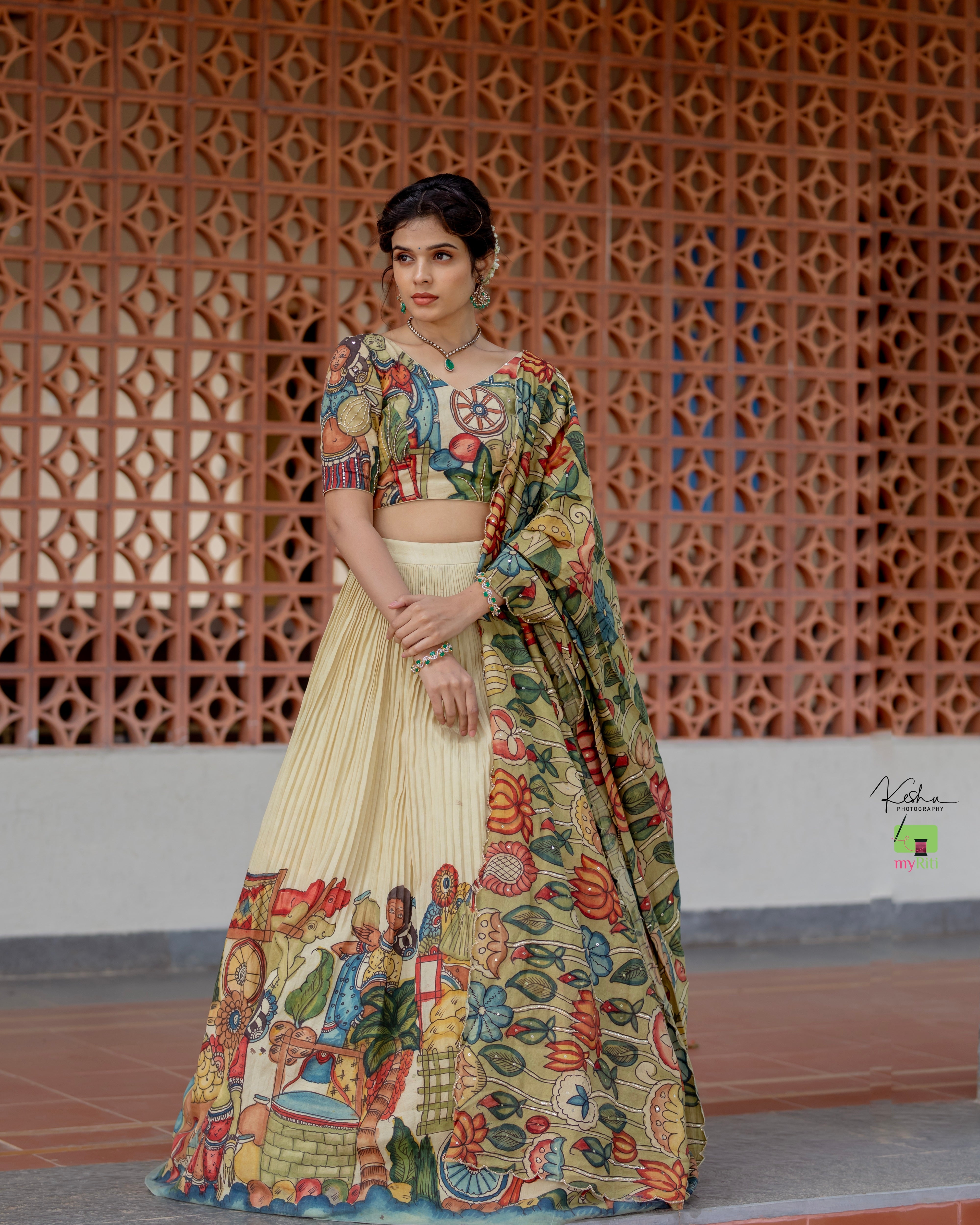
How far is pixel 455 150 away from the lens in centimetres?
624

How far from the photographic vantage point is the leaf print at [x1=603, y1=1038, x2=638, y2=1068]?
10.7ft

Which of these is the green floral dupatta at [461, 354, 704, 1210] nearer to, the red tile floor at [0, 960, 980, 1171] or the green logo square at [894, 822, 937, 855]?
the red tile floor at [0, 960, 980, 1171]

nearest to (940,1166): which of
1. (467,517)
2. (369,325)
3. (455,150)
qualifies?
(467,517)

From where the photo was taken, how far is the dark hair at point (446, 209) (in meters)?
3.38

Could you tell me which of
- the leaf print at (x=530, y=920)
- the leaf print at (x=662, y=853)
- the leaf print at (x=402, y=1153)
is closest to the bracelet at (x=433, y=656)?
the leaf print at (x=530, y=920)

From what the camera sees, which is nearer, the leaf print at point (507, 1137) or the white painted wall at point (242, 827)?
the leaf print at point (507, 1137)

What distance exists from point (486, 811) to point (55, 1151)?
4.09 feet

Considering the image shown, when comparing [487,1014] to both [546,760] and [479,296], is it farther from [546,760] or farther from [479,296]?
[479,296]

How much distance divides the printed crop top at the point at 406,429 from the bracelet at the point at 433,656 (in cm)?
Answer: 32

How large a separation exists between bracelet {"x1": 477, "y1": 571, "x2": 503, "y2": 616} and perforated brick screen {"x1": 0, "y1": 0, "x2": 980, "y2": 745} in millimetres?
2700

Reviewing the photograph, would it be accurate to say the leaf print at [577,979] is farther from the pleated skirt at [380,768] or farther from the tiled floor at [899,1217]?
the tiled floor at [899,1217]

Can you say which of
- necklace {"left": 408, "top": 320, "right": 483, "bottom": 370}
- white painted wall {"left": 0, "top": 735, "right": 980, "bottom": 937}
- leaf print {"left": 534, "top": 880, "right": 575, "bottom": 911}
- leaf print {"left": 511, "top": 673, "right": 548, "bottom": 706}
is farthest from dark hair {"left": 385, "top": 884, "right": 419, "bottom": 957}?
white painted wall {"left": 0, "top": 735, "right": 980, "bottom": 937}

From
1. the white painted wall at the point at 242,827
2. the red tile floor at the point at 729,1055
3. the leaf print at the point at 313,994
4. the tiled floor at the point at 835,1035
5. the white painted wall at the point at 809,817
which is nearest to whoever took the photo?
the leaf print at the point at 313,994

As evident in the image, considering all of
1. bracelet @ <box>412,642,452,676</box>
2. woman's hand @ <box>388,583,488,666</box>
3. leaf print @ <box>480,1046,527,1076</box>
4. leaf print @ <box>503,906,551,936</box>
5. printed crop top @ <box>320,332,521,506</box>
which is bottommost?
leaf print @ <box>480,1046,527,1076</box>
